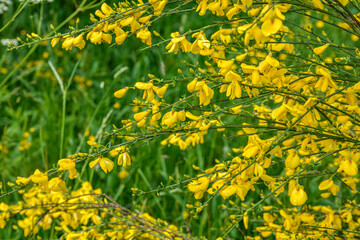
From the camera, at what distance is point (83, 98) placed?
10.5 ft

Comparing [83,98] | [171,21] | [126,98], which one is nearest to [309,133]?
[126,98]

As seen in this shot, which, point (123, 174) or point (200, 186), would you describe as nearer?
point (200, 186)

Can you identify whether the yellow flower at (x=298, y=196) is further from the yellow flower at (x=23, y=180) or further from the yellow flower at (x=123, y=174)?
the yellow flower at (x=123, y=174)

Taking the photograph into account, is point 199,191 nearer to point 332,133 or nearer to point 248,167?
point 248,167

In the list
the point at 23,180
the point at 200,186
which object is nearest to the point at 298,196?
the point at 200,186

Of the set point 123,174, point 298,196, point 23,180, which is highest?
→ point 23,180

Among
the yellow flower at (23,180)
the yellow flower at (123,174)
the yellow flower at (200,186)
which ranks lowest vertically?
the yellow flower at (123,174)

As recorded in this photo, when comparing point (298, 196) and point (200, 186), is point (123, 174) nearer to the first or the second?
point (200, 186)

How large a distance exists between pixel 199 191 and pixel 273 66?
0.39 meters

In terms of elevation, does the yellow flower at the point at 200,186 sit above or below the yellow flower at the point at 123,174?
above

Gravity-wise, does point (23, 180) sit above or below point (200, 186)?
above

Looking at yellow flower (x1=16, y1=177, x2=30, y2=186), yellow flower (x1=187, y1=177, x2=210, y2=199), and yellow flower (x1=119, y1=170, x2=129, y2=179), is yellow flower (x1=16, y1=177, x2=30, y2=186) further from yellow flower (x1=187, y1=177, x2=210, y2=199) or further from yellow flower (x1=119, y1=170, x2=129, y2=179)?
yellow flower (x1=119, y1=170, x2=129, y2=179)

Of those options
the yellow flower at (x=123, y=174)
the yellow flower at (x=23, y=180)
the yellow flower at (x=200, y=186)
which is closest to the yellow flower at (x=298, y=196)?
the yellow flower at (x=200, y=186)

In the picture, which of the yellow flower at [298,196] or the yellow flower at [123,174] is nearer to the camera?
the yellow flower at [298,196]
